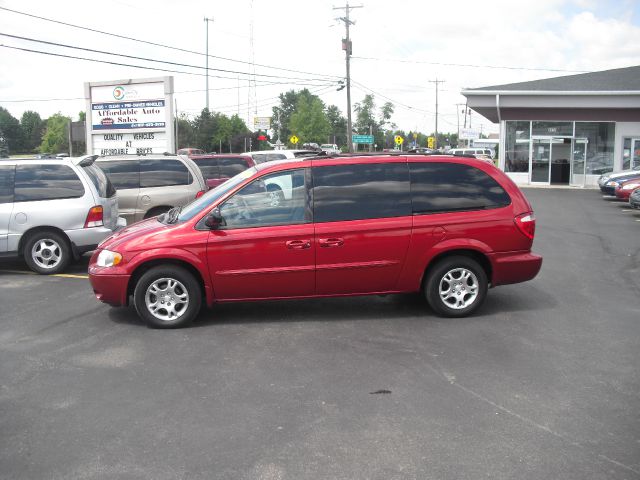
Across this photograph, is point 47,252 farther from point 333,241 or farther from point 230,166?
point 230,166

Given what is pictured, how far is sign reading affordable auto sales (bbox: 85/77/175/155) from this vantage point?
20750 millimetres

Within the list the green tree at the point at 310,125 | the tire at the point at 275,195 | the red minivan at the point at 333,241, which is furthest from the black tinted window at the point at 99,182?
the green tree at the point at 310,125

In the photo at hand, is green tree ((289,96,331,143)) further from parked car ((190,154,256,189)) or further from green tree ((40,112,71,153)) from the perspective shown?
parked car ((190,154,256,189))

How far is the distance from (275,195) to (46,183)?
4892 millimetres

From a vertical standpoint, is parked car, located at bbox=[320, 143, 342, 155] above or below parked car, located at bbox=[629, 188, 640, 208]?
above

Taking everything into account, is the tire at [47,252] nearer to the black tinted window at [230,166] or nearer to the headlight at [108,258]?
the headlight at [108,258]

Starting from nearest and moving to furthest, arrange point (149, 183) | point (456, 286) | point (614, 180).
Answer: point (456, 286) < point (149, 183) < point (614, 180)

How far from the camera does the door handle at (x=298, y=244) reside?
6.83 meters

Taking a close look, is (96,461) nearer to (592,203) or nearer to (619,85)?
(592,203)

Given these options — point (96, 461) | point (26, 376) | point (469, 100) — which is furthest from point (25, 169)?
point (469, 100)

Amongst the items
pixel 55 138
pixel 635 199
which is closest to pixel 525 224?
pixel 635 199

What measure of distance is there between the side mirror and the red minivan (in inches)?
0.6

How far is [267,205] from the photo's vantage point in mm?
6945

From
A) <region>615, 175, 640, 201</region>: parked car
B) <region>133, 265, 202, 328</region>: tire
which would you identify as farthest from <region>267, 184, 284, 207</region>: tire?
<region>615, 175, 640, 201</region>: parked car
